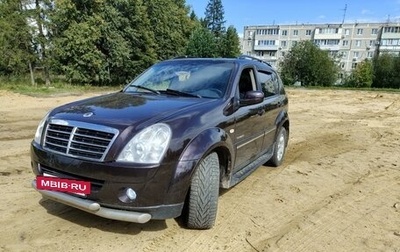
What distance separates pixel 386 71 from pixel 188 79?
58.5 m

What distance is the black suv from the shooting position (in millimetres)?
2883

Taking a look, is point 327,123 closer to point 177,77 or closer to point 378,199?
point 378,199

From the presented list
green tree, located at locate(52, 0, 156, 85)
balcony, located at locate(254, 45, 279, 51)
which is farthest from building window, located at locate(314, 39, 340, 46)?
green tree, located at locate(52, 0, 156, 85)

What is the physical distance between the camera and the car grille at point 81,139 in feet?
9.53

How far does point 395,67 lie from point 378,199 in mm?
56034

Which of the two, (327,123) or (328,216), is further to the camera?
(327,123)

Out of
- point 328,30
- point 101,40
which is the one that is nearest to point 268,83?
point 101,40

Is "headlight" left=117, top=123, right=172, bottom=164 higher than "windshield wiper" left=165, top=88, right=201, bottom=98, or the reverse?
"windshield wiper" left=165, top=88, right=201, bottom=98

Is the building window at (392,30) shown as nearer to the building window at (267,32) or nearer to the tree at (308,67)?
the building window at (267,32)

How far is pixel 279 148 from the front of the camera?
6008mm

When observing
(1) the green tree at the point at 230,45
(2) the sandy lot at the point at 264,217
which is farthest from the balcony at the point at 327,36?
(2) the sandy lot at the point at 264,217

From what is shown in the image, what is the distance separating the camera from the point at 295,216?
13.1 ft

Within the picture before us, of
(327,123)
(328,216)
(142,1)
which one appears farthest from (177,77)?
(142,1)

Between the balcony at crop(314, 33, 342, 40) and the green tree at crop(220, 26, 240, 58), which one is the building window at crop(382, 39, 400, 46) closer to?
the balcony at crop(314, 33, 342, 40)
